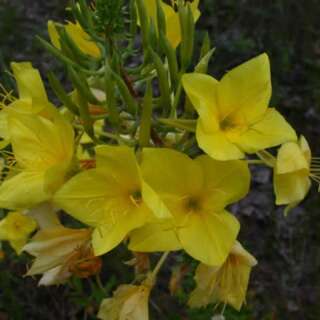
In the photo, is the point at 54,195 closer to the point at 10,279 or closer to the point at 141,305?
the point at 141,305

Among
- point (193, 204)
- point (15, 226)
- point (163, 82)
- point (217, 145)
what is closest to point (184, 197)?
point (193, 204)

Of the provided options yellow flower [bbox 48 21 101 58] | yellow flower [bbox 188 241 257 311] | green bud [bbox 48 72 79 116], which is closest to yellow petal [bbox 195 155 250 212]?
yellow flower [bbox 188 241 257 311]

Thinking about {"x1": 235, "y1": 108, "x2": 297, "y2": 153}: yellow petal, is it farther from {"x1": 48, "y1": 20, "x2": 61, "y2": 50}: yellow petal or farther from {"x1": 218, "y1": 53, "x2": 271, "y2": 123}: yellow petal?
{"x1": 48, "y1": 20, "x2": 61, "y2": 50}: yellow petal

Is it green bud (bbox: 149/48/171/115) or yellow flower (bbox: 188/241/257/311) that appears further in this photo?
yellow flower (bbox: 188/241/257/311)

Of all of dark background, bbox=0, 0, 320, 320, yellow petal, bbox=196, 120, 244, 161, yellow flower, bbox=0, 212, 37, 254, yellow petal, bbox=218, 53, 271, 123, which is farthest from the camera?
dark background, bbox=0, 0, 320, 320

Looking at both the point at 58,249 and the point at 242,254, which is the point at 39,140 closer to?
the point at 58,249

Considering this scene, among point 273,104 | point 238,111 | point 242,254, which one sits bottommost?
point 273,104
